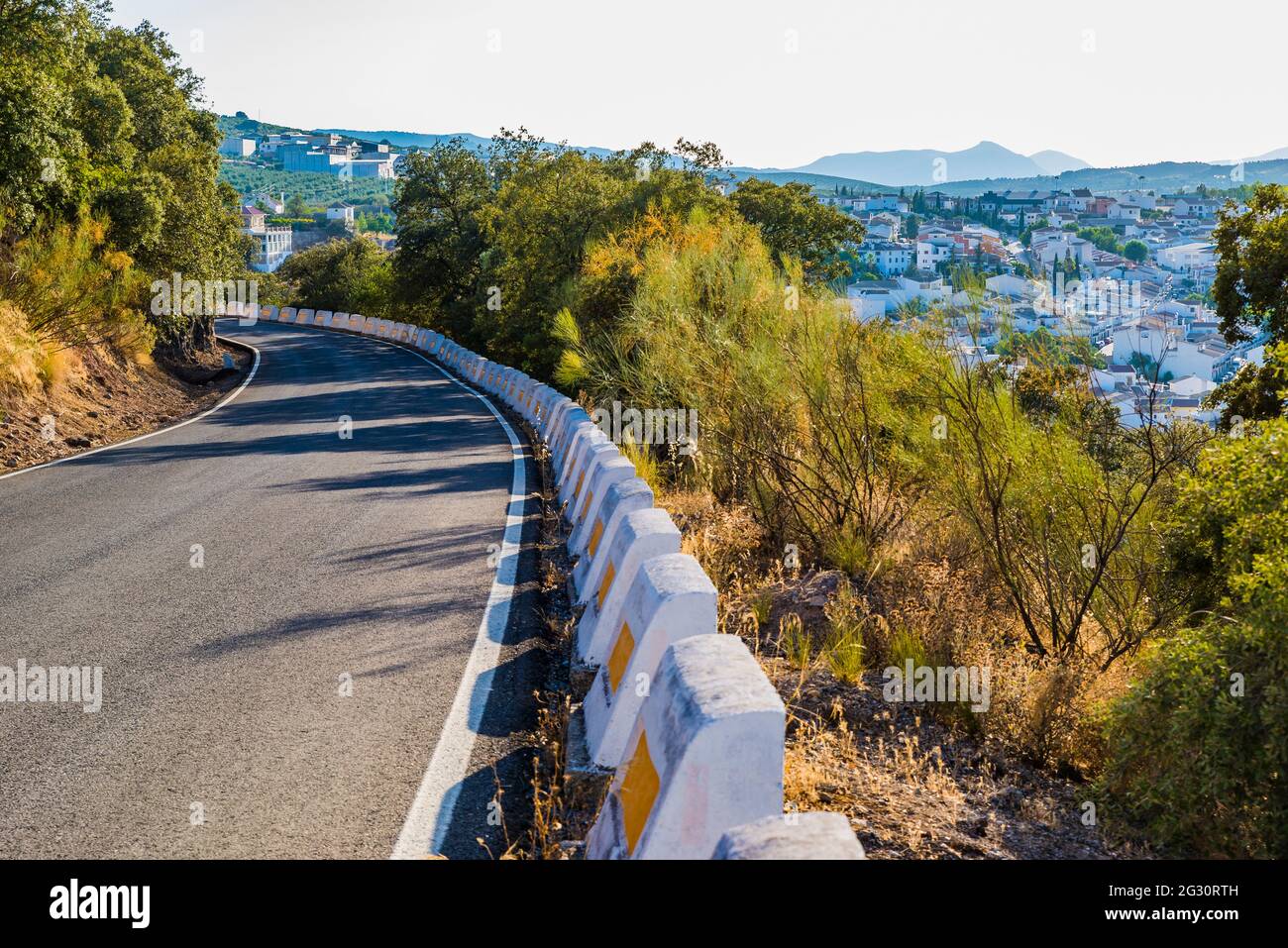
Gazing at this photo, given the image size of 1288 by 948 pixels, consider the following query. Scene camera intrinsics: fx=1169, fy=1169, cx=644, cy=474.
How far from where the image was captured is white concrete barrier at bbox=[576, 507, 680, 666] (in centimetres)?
636

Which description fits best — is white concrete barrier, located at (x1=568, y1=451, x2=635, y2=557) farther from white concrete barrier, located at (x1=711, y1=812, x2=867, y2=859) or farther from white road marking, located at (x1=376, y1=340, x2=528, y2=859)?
white concrete barrier, located at (x1=711, y1=812, x2=867, y2=859)

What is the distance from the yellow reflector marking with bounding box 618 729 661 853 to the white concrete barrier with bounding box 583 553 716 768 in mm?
718

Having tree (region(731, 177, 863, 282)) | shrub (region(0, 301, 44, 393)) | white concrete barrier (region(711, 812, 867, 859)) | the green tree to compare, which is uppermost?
tree (region(731, 177, 863, 282))

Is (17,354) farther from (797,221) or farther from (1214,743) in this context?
(797,221)

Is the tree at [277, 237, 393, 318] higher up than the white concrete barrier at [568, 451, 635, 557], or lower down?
higher up

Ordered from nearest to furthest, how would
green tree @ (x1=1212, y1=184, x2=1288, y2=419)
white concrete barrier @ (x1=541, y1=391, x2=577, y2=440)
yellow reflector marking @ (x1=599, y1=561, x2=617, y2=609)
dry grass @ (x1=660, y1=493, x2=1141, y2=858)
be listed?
dry grass @ (x1=660, y1=493, x2=1141, y2=858) < yellow reflector marking @ (x1=599, y1=561, x2=617, y2=609) < green tree @ (x1=1212, y1=184, x2=1288, y2=419) < white concrete barrier @ (x1=541, y1=391, x2=577, y2=440)

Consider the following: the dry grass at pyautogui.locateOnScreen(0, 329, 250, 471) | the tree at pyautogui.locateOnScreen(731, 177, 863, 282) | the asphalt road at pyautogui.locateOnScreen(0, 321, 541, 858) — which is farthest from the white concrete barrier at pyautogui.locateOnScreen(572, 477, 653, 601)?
the tree at pyautogui.locateOnScreen(731, 177, 863, 282)

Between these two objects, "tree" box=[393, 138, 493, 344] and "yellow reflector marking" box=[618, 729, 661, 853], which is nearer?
"yellow reflector marking" box=[618, 729, 661, 853]

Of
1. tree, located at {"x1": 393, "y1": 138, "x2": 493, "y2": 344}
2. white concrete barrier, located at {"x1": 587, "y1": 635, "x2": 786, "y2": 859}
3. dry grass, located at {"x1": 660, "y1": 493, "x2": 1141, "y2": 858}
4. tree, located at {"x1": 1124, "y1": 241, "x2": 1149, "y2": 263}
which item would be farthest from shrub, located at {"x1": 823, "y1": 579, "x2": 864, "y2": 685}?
tree, located at {"x1": 393, "y1": 138, "x2": 493, "y2": 344}

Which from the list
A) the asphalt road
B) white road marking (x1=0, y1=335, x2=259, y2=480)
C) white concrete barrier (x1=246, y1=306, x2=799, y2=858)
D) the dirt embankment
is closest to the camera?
white concrete barrier (x1=246, y1=306, x2=799, y2=858)

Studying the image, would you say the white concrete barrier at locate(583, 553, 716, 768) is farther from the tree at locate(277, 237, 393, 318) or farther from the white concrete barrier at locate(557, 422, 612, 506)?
the tree at locate(277, 237, 393, 318)

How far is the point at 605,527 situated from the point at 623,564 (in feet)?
4.96

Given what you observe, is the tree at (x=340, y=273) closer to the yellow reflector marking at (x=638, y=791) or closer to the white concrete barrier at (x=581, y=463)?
the white concrete barrier at (x=581, y=463)
